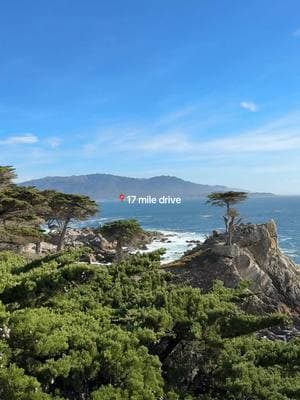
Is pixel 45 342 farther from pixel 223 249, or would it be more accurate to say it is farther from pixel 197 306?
pixel 223 249

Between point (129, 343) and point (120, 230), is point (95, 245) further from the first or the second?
point (129, 343)

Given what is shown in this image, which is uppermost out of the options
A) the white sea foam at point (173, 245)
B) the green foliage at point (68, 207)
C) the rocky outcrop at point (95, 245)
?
the green foliage at point (68, 207)

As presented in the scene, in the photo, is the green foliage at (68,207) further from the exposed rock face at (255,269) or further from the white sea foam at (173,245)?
the white sea foam at (173,245)

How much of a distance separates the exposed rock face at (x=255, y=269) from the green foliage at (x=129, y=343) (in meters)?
14.6

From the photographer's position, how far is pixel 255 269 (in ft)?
90.5

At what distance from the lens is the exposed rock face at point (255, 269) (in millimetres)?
25734

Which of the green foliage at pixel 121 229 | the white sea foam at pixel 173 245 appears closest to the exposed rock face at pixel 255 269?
the green foliage at pixel 121 229

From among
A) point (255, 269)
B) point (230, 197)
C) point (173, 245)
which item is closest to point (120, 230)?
point (230, 197)

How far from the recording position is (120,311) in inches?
386

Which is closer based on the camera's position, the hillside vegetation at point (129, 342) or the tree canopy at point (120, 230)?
the hillside vegetation at point (129, 342)

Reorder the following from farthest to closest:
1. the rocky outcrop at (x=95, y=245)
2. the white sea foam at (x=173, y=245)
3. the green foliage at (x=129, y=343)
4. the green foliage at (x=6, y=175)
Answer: the white sea foam at (x=173, y=245) < the rocky outcrop at (x=95, y=245) < the green foliage at (x=6, y=175) < the green foliage at (x=129, y=343)

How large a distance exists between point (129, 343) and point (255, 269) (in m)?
20.7

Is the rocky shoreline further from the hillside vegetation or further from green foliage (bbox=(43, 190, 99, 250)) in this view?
the hillside vegetation

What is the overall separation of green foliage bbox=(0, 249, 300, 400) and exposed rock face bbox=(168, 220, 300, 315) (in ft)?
47.8
